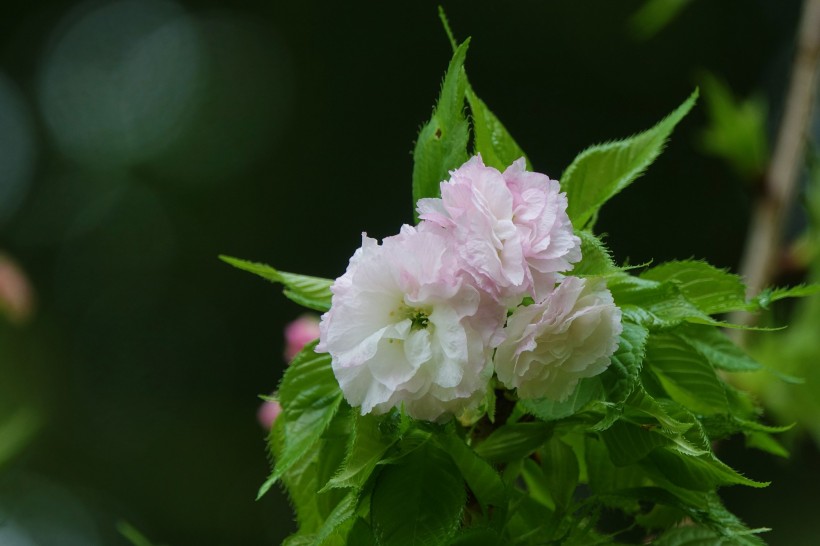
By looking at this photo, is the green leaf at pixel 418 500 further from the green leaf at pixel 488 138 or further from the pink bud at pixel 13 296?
the pink bud at pixel 13 296

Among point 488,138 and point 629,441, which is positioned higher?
point 488,138

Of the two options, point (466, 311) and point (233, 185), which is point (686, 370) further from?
point (233, 185)

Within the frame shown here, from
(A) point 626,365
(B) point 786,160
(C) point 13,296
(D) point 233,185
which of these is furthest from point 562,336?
(D) point 233,185

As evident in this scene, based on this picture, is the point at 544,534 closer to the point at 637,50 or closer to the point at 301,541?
the point at 301,541

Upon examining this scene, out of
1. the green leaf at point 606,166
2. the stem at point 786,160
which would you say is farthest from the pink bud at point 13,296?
the green leaf at point 606,166

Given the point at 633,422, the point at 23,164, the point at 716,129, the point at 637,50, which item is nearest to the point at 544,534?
the point at 633,422

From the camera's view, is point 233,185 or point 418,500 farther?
point 233,185

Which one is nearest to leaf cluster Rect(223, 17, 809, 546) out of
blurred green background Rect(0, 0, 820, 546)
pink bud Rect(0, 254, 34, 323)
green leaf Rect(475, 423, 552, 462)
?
green leaf Rect(475, 423, 552, 462)
